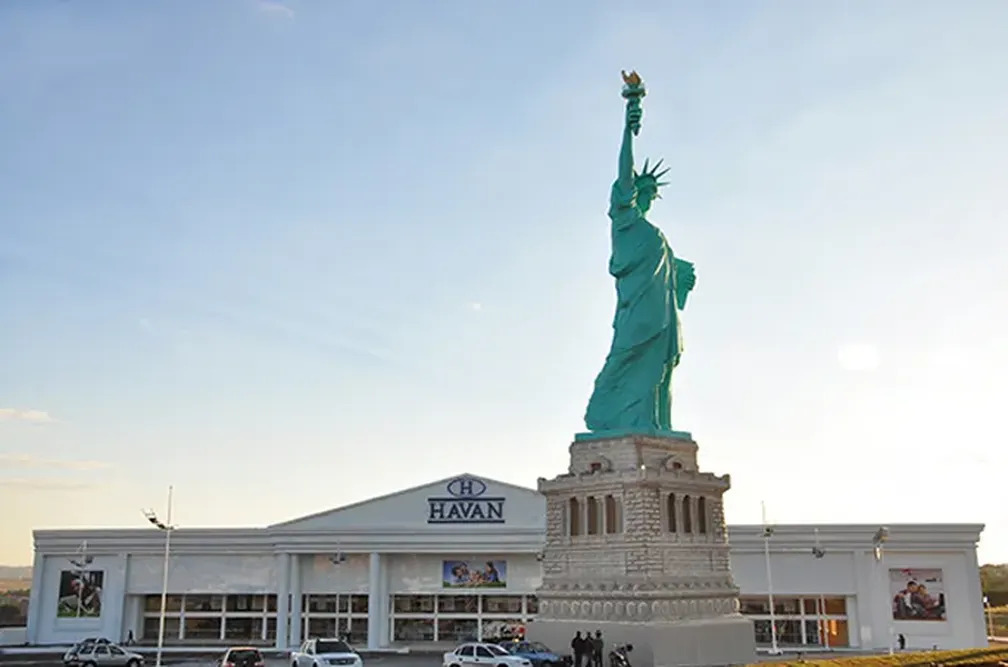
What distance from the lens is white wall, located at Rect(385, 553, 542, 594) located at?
2233 inches

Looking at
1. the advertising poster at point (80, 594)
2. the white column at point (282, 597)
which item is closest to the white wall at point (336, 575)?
the white column at point (282, 597)

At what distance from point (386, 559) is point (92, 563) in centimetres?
1855

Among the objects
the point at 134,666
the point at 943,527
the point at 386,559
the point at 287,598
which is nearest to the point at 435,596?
the point at 386,559

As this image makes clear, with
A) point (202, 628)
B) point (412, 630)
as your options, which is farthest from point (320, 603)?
point (202, 628)

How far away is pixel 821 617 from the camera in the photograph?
54531mm

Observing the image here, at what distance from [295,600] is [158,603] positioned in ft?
32.9

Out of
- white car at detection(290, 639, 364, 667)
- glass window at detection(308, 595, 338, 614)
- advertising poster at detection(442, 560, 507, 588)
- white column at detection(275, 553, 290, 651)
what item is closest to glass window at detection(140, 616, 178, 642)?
white column at detection(275, 553, 290, 651)

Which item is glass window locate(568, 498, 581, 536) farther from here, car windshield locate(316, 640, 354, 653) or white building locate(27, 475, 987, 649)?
white building locate(27, 475, 987, 649)

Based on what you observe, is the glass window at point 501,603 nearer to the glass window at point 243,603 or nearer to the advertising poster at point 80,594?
the glass window at point 243,603

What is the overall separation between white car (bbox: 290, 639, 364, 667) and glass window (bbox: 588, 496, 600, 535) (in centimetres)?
1036

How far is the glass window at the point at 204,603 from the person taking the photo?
2312 inches

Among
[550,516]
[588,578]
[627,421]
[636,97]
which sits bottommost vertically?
[588,578]

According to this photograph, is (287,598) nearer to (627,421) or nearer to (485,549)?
(485,549)

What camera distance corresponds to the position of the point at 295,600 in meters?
56.1
